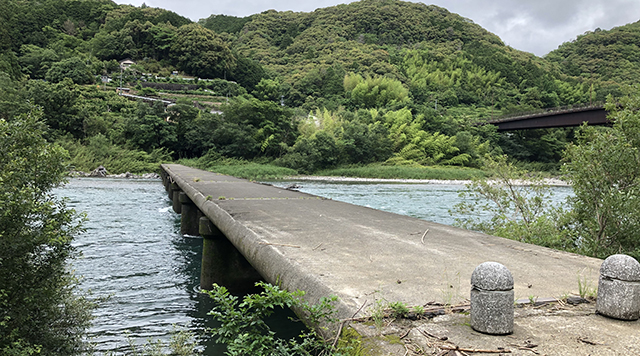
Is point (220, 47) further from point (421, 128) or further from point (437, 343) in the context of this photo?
point (437, 343)

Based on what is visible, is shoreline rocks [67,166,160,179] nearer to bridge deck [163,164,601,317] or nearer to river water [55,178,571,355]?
river water [55,178,571,355]

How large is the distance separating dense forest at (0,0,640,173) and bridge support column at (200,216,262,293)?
48.5ft

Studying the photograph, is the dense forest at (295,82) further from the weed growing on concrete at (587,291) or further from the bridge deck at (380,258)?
the weed growing on concrete at (587,291)

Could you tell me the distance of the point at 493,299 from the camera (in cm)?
180

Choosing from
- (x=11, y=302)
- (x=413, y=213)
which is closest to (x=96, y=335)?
(x=11, y=302)

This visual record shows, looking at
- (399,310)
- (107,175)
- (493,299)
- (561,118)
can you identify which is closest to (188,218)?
(399,310)

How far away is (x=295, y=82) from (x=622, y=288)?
67.1 metres

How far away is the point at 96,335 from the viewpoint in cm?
384

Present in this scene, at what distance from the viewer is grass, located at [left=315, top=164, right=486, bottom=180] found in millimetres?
37812

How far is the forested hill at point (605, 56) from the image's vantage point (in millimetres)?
70062

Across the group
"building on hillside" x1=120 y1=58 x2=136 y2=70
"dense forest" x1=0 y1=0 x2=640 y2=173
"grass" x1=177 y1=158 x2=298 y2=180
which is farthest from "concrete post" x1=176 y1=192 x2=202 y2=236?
"building on hillside" x1=120 y1=58 x2=136 y2=70

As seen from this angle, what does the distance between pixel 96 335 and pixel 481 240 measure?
371 cm

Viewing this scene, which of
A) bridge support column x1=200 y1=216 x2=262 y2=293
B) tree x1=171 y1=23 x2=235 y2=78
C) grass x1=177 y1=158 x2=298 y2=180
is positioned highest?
tree x1=171 y1=23 x2=235 y2=78

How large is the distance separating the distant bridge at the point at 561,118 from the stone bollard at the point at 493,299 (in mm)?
26889
